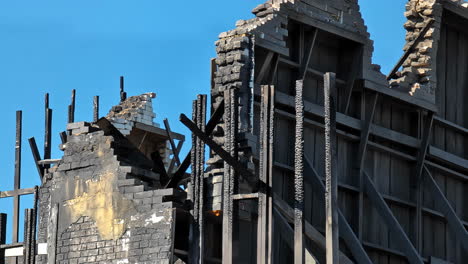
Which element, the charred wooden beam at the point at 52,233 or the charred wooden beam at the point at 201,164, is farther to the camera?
the charred wooden beam at the point at 52,233

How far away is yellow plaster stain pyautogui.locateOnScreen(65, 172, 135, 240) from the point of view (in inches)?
962

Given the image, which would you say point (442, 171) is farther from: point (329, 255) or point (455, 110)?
point (329, 255)

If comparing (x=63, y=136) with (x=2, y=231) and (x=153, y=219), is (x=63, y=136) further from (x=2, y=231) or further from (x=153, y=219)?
(x=153, y=219)

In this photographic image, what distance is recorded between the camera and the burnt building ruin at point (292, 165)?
77.9ft

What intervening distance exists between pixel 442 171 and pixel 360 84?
10.2ft

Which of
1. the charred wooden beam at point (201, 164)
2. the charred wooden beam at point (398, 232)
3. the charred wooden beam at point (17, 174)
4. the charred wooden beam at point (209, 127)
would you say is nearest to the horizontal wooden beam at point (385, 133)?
the charred wooden beam at point (398, 232)

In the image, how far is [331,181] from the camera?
906 inches

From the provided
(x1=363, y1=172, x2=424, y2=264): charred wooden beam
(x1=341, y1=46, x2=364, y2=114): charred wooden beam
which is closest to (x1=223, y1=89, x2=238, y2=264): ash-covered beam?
(x1=341, y1=46, x2=364, y2=114): charred wooden beam

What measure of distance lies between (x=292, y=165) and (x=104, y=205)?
11.7 feet

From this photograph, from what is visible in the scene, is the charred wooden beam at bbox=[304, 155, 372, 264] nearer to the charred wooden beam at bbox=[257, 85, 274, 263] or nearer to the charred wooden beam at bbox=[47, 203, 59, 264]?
the charred wooden beam at bbox=[257, 85, 274, 263]

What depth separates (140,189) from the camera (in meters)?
24.3

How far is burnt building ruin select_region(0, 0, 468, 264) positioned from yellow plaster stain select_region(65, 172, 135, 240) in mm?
24

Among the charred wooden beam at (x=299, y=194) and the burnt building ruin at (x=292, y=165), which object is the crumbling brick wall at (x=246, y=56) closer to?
the burnt building ruin at (x=292, y=165)

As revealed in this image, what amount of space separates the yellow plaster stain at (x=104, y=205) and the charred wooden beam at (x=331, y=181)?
3.45 m
